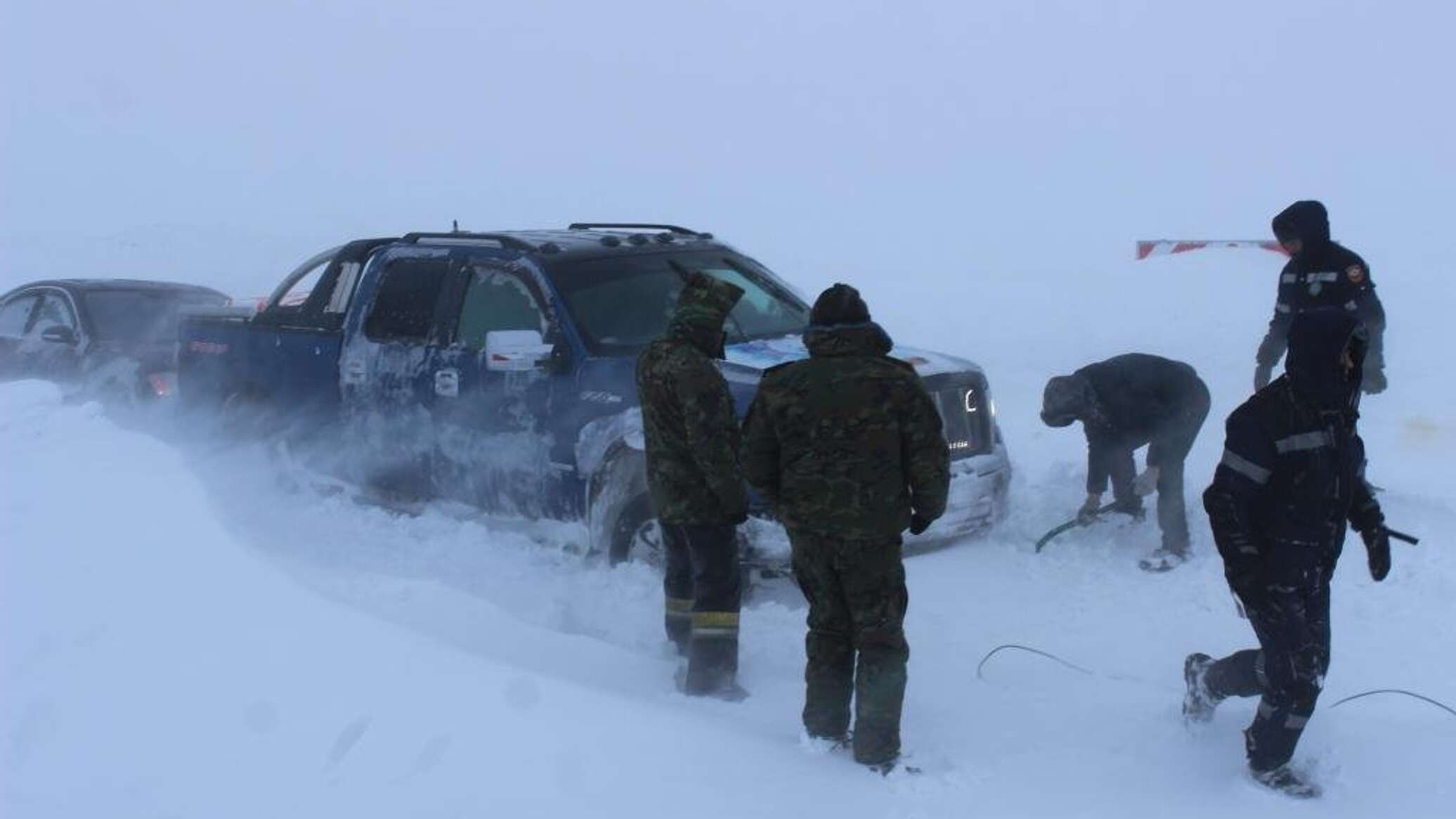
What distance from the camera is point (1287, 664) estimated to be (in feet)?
13.2

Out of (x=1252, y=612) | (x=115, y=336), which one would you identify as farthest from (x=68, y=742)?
(x=115, y=336)

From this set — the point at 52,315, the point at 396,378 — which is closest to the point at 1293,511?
the point at 396,378

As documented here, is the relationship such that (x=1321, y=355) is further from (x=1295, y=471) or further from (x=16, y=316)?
(x=16, y=316)

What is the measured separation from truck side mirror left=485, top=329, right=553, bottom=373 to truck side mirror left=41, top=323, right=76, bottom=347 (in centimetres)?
580

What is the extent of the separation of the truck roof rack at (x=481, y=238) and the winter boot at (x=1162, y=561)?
356 centimetres

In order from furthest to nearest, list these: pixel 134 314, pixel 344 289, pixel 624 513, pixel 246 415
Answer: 1. pixel 134 314
2. pixel 246 415
3. pixel 344 289
4. pixel 624 513

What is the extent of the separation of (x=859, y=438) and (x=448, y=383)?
3.52m

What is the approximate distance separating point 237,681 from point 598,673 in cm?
130

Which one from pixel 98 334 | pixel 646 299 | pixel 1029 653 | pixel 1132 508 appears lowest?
pixel 1029 653

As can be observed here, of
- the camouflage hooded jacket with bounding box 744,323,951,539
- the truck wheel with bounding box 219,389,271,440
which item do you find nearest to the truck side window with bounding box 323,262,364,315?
the truck wheel with bounding box 219,389,271,440

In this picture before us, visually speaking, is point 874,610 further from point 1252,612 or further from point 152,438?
point 152,438

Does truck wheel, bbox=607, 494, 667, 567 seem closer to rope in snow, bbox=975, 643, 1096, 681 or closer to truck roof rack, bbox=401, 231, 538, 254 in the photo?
rope in snow, bbox=975, 643, 1096, 681

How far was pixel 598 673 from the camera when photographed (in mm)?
5035

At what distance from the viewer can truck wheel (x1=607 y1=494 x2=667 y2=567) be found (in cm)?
598
